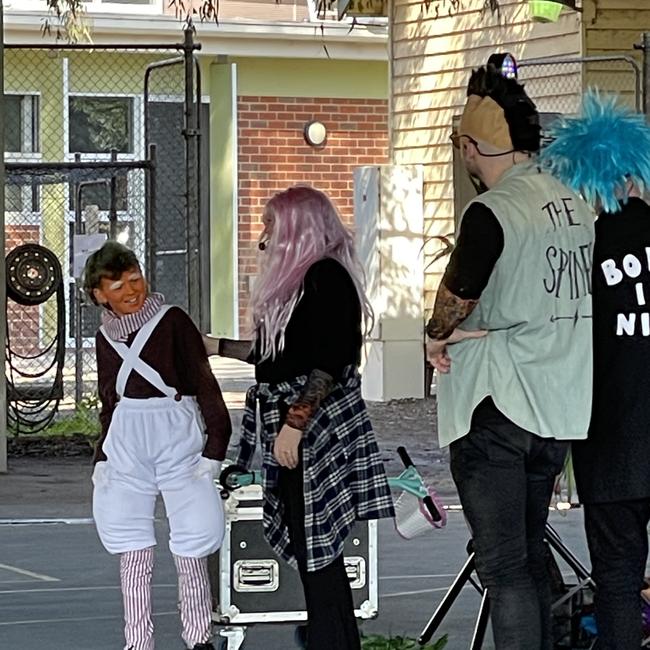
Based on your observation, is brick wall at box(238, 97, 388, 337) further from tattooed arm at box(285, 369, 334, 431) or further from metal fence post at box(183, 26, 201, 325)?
tattooed arm at box(285, 369, 334, 431)

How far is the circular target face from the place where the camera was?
1399 cm

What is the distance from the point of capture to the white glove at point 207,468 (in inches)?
247

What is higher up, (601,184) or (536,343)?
(601,184)

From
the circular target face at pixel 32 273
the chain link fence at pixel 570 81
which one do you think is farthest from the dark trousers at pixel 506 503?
the chain link fence at pixel 570 81

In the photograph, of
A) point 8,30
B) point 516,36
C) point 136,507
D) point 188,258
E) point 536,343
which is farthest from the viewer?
point 8,30

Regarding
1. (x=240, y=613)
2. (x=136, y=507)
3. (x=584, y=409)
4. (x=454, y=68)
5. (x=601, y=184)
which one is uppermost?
(x=454, y=68)

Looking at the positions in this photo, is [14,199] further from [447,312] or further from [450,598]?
[447,312]

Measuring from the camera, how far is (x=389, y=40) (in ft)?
59.9

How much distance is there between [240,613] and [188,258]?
5808mm

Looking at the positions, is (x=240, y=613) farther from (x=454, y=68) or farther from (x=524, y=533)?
(x=454, y=68)

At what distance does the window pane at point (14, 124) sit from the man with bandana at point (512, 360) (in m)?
16.4

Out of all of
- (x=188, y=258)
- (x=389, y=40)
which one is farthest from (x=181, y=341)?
(x=389, y=40)

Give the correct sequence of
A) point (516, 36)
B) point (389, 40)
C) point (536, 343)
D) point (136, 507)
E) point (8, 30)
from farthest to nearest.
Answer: point (8, 30) → point (389, 40) → point (516, 36) → point (136, 507) → point (536, 343)

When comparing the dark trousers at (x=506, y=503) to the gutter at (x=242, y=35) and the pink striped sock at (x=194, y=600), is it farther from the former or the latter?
the gutter at (x=242, y=35)
